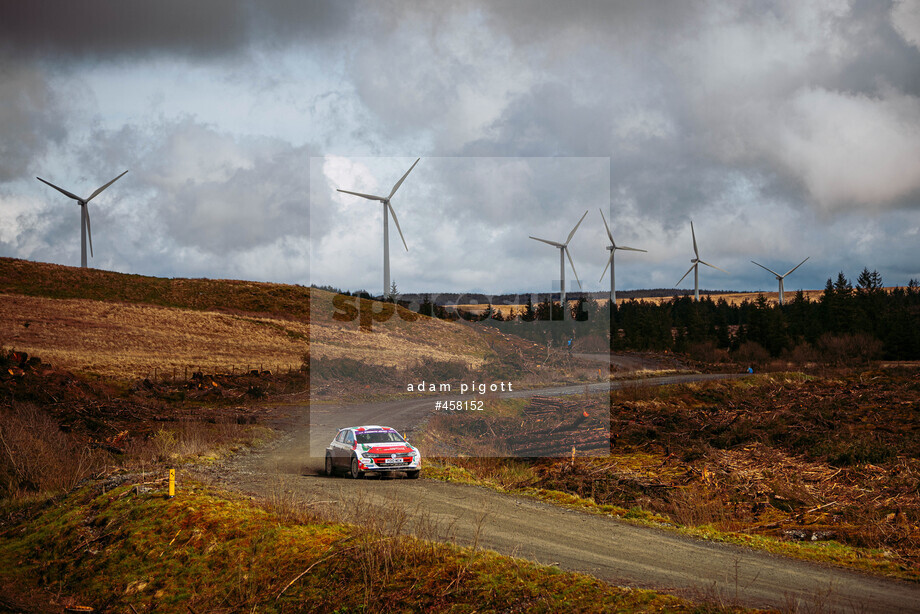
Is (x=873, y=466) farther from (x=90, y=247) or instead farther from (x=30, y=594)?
(x=90, y=247)

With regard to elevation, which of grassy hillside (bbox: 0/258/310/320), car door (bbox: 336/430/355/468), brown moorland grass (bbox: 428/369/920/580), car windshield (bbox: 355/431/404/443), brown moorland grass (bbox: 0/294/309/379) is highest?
grassy hillside (bbox: 0/258/310/320)

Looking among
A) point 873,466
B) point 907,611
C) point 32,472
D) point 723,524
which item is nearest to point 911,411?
point 873,466

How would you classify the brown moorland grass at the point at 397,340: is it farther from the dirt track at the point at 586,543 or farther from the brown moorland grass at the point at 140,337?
the dirt track at the point at 586,543

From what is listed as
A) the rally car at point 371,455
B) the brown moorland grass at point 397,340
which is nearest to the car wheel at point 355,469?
the rally car at point 371,455

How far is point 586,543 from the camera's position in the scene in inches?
550

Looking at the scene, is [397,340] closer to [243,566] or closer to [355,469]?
[355,469]

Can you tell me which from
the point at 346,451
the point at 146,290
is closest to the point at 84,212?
the point at 146,290

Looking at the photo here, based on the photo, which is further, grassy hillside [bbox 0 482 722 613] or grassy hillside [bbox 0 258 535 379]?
grassy hillside [bbox 0 258 535 379]

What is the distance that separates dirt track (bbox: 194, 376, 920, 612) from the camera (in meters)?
10.4

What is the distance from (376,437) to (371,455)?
2.92ft

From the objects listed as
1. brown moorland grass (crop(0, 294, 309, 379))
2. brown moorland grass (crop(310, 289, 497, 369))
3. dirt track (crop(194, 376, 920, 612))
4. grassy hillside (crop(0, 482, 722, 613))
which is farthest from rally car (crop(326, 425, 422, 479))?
brown moorland grass (crop(310, 289, 497, 369))

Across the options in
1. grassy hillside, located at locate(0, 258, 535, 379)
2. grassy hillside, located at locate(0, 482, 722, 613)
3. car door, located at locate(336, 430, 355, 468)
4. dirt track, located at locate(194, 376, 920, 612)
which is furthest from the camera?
grassy hillside, located at locate(0, 258, 535, 379)

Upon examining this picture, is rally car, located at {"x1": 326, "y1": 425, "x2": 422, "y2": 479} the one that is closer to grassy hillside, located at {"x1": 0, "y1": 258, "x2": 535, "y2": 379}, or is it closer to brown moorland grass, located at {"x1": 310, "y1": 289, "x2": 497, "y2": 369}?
grassy hillside, located at {"x1": 0, "y1": 258, "x2": 535, "y2": 379}

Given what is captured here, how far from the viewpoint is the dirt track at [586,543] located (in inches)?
410
